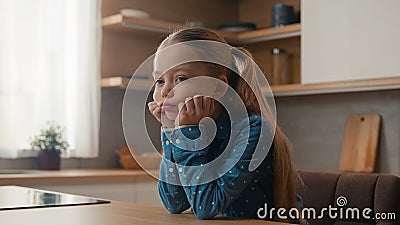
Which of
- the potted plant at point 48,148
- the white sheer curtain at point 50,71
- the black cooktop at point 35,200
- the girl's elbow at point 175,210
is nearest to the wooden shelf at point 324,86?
the white sheer curtain at point 50,71

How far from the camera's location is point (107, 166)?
3566mm

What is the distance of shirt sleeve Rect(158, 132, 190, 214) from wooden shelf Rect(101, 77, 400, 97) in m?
2.01

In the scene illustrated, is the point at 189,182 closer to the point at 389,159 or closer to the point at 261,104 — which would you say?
the point at 261,104

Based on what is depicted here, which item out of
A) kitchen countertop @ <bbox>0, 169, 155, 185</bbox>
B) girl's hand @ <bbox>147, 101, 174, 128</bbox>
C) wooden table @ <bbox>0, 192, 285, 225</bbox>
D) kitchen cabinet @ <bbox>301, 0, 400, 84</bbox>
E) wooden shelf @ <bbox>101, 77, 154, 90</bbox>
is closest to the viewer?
wooden table @ <bbox>0, 192, 285, 225</bbox>

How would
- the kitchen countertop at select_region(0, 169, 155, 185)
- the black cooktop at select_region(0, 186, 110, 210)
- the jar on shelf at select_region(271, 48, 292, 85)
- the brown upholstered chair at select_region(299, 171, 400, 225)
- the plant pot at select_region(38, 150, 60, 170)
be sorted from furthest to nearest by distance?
the jar on shelf at select_region(271, 48, 292, 85) < the plant pot at select_region(38, 150, 60, 170) < the kitchen countertop at select_region(0, 169, 155, 185) < the brown upholstered chair at select_region(299, 171, 400, 225) < the black cooktop at select_region(0, 186, 110, 210)

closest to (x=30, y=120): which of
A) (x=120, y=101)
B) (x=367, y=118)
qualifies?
(x=120, y=101)

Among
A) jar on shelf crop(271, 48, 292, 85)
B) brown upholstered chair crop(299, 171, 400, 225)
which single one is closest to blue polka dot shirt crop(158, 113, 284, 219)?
brown upholstered chair crop(299, 171, 400, 225)

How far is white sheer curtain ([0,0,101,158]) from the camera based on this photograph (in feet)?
10.2

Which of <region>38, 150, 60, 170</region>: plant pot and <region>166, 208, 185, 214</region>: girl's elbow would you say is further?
<region>38, 150, 60, 170</region>: plant pot

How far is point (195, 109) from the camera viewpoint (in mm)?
1164

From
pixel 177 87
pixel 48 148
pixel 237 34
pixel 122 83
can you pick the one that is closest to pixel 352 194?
pixel 177 87

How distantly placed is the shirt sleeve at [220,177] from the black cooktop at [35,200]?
30 centimetres

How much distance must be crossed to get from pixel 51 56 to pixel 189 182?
2.28 meters

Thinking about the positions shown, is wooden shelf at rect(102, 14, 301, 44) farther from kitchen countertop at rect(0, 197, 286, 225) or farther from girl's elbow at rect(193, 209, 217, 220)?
girl's elbow at rect(193, 209, 217, 220)
